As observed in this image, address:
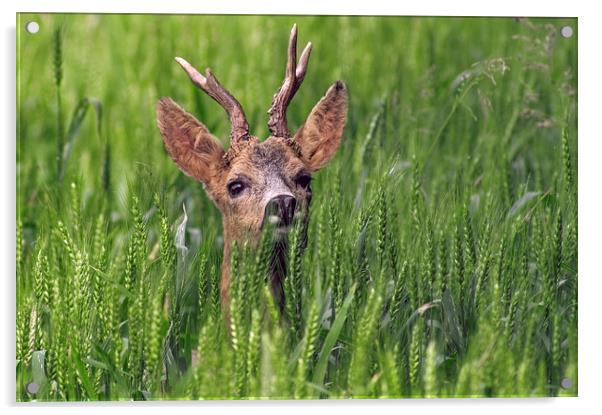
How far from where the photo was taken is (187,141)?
4.34m

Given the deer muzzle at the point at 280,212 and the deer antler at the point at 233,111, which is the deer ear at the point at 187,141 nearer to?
the deer antler at the point at 233,111

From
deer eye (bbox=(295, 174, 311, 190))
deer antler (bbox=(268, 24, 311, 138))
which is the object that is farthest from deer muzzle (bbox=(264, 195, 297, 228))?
deer antler (bbox=(268, 24, 311, 138))

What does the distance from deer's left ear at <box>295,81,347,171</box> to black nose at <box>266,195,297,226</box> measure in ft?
0.77

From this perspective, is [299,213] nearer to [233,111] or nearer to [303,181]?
[303,181]

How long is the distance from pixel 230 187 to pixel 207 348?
0.51 metres

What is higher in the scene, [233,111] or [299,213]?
[233,111]

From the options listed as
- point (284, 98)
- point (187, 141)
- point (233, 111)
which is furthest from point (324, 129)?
point (187, 141)

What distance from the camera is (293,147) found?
4273 millimetres

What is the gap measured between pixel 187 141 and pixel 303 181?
0.39m

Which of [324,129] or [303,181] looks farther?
[324,129]

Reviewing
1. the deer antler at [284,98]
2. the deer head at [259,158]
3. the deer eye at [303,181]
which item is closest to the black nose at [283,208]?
the deer head at [259,158]

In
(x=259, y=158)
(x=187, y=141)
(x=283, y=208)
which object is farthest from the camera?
(x=187, y=141)

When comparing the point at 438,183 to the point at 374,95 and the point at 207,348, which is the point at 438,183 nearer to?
the point at 374,95
